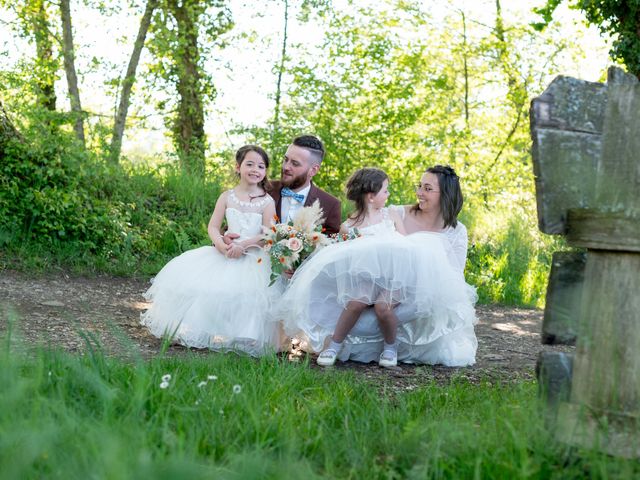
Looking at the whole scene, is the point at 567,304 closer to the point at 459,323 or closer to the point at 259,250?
the point at 459,323

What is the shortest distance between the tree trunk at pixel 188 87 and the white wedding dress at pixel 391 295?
33.5 ft

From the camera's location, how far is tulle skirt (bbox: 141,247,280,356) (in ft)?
20.2

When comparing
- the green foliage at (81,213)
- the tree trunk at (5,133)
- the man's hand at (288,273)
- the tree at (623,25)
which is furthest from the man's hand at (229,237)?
the tree at (623,25)

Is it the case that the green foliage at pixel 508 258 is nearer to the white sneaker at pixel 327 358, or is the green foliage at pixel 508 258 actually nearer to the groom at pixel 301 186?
the groom at pixel 301 186

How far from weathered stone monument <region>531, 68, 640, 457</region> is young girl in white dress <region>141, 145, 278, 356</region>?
9.99 ft

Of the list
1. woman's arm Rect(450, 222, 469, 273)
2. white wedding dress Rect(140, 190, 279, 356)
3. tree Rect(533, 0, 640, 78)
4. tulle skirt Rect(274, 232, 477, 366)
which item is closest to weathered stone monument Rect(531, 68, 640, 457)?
tulle skirt Rect(274, 232, 477, 366)

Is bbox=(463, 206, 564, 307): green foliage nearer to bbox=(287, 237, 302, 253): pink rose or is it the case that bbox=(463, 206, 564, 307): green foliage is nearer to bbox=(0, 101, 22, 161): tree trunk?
bbox=(287, 237, 302, 253): pink rose

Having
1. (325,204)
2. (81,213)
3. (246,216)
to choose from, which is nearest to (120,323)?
(246,216)

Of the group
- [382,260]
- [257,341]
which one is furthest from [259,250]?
[382,260]

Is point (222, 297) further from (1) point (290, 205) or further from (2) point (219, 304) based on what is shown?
(1) point (290, 205)

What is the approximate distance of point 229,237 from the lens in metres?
6.64

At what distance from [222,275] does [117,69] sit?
11.1 metres

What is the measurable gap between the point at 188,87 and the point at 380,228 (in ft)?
35.8

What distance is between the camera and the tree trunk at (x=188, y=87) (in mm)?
16281
